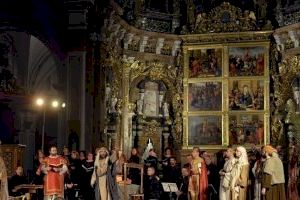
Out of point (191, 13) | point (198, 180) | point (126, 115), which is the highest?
point (191, 13)

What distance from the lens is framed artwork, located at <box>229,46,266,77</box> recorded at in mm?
22400

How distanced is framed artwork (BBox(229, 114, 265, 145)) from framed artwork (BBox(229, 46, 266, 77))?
1567 millimetres

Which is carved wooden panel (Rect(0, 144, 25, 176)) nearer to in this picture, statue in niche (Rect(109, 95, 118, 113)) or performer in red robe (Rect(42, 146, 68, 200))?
performer in red robe (Rect(42, 146, 68, 200))

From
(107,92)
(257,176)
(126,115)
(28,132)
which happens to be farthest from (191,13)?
(257,176)

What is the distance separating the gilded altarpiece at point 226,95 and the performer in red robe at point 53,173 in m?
9.10

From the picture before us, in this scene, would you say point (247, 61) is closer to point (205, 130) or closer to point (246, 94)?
point (246, 94)

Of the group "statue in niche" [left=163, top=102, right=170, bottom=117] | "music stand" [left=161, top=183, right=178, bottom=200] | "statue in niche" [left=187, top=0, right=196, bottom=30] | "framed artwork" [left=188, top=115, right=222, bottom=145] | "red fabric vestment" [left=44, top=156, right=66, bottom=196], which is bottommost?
"music stand" [left=161, top=183, right=178, bottom=200]

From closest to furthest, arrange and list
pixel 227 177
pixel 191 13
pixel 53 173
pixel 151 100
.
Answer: pixel 53 173 < pixel 227 177 < pixel 151 100 < pixel 191 13

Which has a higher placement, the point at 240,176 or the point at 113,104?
the point at 113,104

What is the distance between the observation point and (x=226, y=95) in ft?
73.9

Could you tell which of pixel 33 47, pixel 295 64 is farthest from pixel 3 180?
pixel 295 64

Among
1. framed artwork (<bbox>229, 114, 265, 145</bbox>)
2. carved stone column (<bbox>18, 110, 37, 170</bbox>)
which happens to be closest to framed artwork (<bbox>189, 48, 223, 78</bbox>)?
framed artwork (<bbox>229, 114, 265, 145</bbox>)

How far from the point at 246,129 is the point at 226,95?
4.69ft

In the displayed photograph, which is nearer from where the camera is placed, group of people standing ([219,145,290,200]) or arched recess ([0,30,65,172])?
group of people standing ([219,145,290,200])
